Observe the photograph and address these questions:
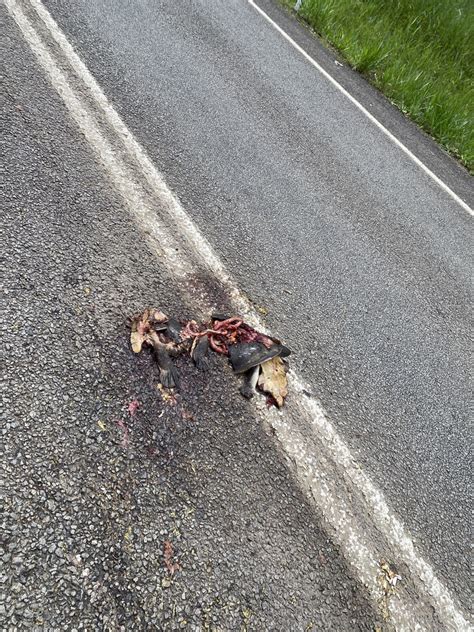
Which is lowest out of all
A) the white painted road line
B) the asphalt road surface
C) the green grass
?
the asphalt road surface

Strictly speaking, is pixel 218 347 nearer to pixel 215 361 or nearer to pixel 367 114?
pixel 215 361

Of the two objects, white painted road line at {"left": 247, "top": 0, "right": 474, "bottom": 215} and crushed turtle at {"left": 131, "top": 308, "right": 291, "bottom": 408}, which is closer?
crushed turtle at {"left": 131, "top": 308, "right": 291, "bottom": 408}

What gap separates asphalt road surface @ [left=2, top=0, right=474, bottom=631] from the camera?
158 cm

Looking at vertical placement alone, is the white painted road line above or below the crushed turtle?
above

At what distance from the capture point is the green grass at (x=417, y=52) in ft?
21.4

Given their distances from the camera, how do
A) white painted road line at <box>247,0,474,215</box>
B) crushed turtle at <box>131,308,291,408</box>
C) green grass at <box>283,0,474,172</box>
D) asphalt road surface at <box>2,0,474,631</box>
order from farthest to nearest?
green grass at <box>283,0,474,172</box>
white painted road line at <box>247,0,474,215</box>
crushed turtle at <box>131,308,291,408</box>
asphalt road surface at <box>2,0,474,631</box>

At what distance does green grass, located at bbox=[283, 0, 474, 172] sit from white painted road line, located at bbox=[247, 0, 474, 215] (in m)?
0.92

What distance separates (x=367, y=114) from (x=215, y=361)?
4.88 meters

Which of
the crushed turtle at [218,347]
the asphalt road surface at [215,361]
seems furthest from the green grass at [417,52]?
the crushed turtle at [218,347]

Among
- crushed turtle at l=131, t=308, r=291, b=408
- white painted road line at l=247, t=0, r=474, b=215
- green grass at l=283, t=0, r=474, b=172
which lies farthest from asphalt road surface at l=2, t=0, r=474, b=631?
green grass at l=283, t=0, r=474, b=172

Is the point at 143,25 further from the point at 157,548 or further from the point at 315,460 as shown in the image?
the point at 157,548

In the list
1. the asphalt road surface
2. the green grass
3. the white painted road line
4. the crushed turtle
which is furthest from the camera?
the green grass

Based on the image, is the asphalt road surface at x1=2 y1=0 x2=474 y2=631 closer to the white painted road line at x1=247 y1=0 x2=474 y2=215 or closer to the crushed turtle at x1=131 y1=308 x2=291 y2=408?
the crushed turtle at x1=131 y1=308 x2=291 y2=408

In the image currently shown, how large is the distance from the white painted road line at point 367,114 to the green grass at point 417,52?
3.02ft
